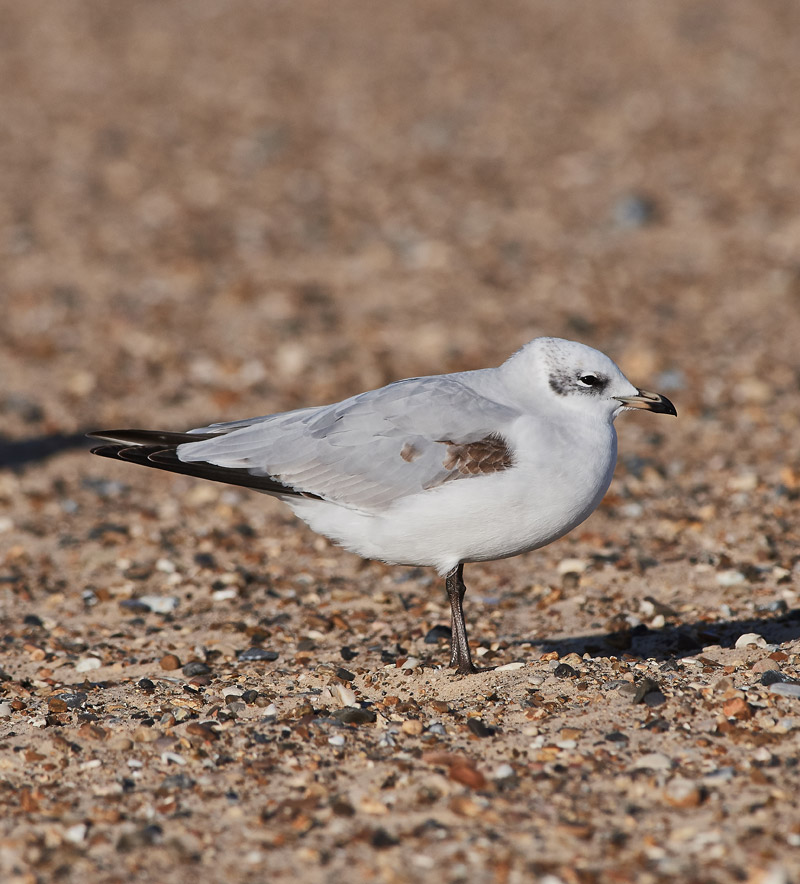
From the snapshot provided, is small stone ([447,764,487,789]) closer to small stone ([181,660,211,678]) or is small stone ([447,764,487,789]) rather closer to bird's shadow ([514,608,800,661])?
bird's shadow ([514,608,800,661])

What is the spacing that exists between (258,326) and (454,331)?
67.2 inches

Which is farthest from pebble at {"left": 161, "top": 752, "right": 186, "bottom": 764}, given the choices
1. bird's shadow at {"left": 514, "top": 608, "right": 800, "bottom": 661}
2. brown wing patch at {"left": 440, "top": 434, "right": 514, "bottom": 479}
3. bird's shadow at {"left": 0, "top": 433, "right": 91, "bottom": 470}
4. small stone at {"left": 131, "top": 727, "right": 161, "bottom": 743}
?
bird's shadow at {"left": 0, "top": 433, "right": 91, "bottom": 470}

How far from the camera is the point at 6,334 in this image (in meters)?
10.1

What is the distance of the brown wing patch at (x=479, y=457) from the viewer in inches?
181

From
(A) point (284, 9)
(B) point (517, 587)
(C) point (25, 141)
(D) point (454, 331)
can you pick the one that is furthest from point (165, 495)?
(A) point (284, 9)

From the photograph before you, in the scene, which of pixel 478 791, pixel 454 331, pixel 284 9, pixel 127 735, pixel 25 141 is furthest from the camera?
pixel 284 9

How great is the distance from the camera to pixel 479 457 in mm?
4637

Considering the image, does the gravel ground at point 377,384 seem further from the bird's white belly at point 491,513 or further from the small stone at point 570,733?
the bird's white belly at point 491,513

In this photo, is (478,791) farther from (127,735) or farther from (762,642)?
(762,642)

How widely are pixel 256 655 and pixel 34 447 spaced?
3554 mm

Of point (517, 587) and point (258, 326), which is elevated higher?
point (258, 326)

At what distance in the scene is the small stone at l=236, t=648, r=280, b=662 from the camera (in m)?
5.43

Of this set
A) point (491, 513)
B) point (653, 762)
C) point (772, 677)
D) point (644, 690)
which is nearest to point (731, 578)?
point (772, 677)

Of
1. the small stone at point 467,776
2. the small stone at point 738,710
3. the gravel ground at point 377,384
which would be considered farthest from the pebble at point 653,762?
the small stone at point 467,776
